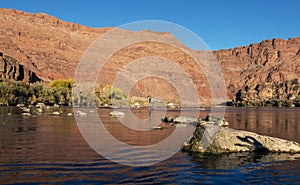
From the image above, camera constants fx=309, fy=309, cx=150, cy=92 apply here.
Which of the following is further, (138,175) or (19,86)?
(19,86)

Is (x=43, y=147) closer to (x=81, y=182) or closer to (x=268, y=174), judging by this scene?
(x=81, y=182)

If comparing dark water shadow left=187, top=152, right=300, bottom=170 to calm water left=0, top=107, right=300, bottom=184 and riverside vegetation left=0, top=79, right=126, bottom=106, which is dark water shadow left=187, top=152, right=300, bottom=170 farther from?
riverside vegetation left=0, top=79, right=126, bottom=106

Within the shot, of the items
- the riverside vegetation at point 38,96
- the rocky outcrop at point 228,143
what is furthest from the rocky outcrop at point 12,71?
the rocky outcrop at point 228,143

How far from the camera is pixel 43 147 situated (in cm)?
2009

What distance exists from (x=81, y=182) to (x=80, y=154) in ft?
19.9

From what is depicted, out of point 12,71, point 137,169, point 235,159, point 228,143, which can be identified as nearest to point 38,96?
point 12,71

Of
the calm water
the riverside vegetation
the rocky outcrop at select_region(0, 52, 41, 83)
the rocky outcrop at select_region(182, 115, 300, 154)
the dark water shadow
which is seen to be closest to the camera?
the calm water

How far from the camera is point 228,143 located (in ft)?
64.7

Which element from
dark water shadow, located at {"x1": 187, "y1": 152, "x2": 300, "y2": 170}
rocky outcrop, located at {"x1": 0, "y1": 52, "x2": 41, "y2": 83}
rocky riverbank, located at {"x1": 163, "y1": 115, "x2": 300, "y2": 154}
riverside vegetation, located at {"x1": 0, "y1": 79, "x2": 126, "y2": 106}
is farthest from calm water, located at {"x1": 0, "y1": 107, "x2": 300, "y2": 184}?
rocky outcrop, located at {"x1": 0, "y1": 52, "x2": 41, "y2": 83}

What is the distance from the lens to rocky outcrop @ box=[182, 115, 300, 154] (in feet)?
63.5

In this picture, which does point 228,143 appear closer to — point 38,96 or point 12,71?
point 38,96

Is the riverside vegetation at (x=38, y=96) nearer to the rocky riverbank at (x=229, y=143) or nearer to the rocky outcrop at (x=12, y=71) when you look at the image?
the rocky outcrop at (x=12, y=71)

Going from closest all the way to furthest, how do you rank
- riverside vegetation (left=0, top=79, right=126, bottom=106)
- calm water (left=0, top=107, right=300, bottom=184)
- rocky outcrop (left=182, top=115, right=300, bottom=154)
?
calm water (left=0, top=107, right=300, bottom=184), rocky outcrop (left=182, top=115, right=300, bottom=154), riverside vegetation (left=0, top=79, right=126, bottom=106)

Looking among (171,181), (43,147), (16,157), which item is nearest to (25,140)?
(43,147)
